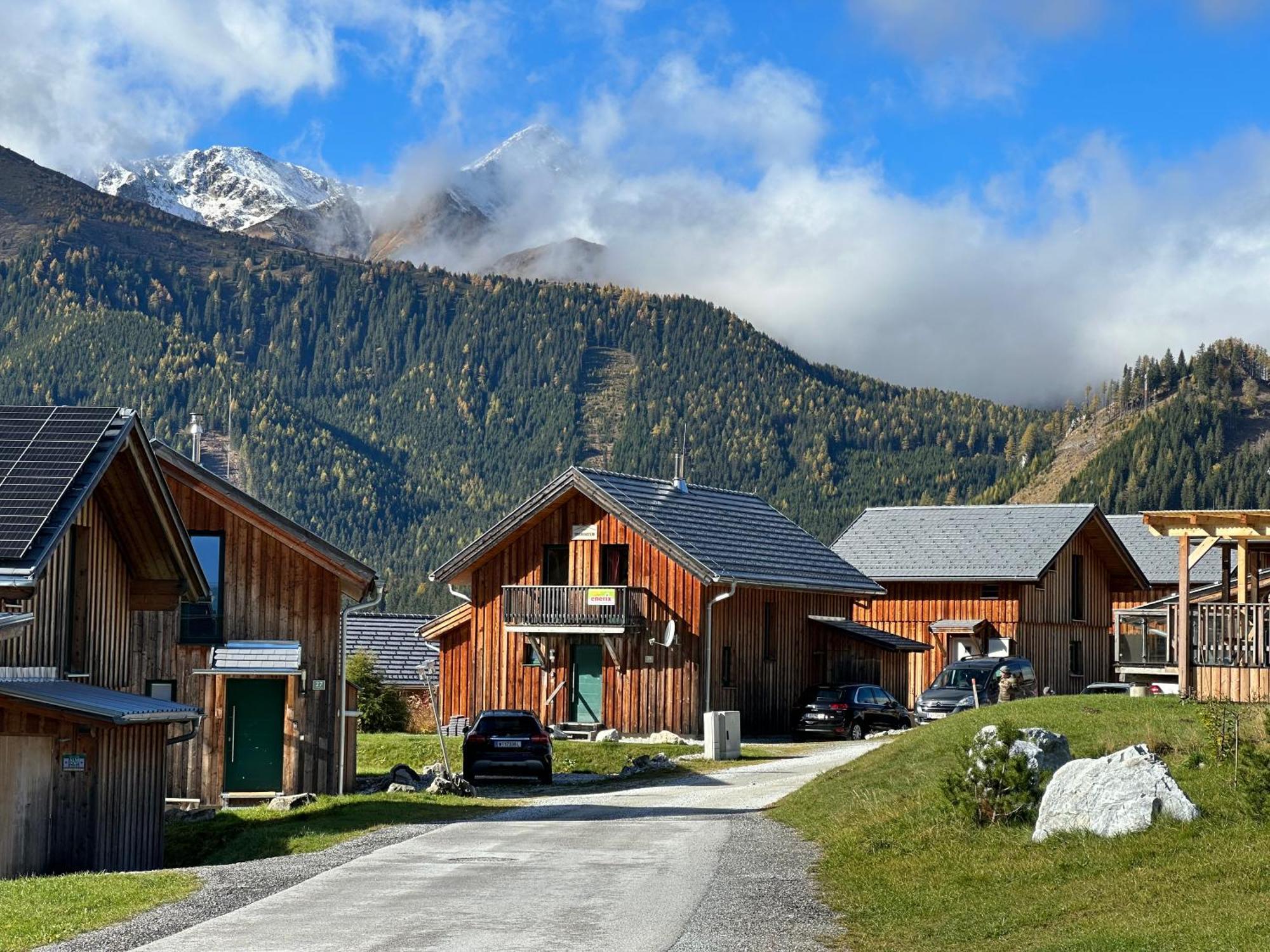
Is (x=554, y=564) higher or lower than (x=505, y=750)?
higher

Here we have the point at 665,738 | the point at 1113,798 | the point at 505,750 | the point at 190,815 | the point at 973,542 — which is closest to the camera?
the point at 1113,798

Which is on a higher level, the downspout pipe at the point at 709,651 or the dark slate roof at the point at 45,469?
the dark slate roof at the point at 45,469

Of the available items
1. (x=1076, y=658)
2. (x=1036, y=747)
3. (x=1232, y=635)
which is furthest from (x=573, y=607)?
(x=1036, y=747)

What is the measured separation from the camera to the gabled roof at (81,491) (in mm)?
22438

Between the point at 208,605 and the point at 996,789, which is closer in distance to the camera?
the point at 996,789

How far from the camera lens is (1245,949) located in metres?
12.5

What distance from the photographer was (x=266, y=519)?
114 ft

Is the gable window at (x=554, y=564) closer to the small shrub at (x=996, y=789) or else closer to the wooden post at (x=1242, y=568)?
the wooden post at (x=1242, y=568)

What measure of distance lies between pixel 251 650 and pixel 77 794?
10568 millimetres

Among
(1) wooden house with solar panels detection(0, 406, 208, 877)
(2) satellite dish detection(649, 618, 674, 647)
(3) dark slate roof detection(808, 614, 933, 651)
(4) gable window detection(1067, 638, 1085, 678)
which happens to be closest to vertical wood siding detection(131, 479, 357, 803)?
(1) wooden house with solar panels detection(0, 406, 208, 877)

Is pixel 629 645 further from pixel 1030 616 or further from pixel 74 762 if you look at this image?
pixel 74 762

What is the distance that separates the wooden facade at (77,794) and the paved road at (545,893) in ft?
14.9

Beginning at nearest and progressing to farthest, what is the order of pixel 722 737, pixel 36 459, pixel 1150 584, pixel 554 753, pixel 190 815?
pixel 36 459 < pixel 190 815 < pixel 722 737 < pixel 554 753 < pixel 1150 584

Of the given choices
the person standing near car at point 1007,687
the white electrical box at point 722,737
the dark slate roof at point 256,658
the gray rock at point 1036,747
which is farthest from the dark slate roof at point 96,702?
the person standing near car at point 1007,687
